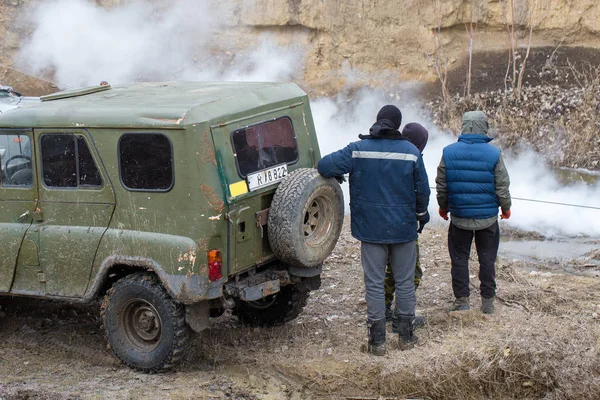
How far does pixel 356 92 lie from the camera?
17.6 meters

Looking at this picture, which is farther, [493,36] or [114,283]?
[493,36]

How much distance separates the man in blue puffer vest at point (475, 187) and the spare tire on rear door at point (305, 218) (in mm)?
979

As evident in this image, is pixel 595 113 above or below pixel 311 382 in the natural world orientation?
above

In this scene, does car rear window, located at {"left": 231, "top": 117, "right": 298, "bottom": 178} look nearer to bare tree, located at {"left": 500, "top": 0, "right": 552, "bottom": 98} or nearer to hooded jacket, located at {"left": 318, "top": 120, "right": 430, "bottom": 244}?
hooded jacket, located at {"left": 318, "top": 120, "right": 430, "bottom": 244}

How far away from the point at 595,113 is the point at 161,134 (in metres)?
10.6

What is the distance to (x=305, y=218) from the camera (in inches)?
260

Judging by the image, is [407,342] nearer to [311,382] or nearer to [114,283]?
[311,382]

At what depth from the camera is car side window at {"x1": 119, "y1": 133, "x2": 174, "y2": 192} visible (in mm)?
6055

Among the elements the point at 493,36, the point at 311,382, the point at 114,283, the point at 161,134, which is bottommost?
the point at 311,382

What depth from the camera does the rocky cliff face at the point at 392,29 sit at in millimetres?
16656

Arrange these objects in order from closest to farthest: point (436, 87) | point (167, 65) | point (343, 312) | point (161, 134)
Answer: point (161, 134) < point (343, 312) < point (436, 87) < point (167, 65)

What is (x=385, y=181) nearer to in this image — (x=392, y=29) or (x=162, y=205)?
(x=162, y=205)

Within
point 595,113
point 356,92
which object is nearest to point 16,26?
point 356,92

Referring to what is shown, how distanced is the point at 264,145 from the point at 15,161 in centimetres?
201
